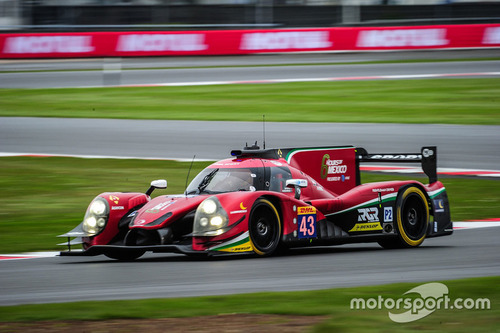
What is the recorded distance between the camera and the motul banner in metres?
35.8

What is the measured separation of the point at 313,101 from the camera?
2580 centimetres

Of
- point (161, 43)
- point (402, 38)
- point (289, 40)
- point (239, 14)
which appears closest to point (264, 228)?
point (289, 40)

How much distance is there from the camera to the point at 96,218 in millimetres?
9977

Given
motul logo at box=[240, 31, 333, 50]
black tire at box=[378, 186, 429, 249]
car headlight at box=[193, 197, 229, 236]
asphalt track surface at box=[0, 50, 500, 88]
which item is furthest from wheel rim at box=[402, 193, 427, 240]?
motul logo at box=[240, 31, 333, 50]

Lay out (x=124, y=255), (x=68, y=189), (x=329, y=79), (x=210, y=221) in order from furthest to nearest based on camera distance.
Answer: (x=329, y=79) < (x=68, y=189) < (x=124, y=255) < (x=210, y=221)

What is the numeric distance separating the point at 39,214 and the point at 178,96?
Result: 14.4 metres

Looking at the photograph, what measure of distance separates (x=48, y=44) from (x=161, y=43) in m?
4.53

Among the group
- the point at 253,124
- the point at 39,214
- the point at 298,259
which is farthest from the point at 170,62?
the point at 298,259

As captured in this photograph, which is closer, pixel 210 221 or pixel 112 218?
pixel 210 221

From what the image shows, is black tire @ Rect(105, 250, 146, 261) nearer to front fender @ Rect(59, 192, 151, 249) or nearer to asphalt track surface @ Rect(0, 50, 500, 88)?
front fender @ Rect(59, 192, 151, 249)

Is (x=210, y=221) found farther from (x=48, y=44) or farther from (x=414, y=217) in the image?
(x=48, y=44)

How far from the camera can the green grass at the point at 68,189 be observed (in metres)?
12.1

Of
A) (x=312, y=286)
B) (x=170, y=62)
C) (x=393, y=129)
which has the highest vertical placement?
(x=170, y=62)

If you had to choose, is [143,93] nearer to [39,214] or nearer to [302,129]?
[302,129]
